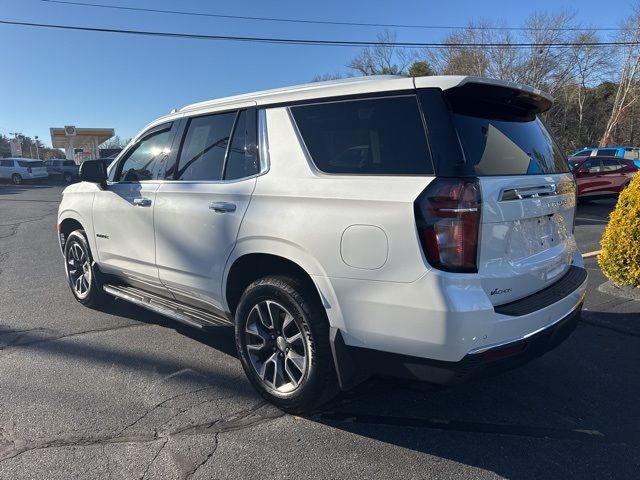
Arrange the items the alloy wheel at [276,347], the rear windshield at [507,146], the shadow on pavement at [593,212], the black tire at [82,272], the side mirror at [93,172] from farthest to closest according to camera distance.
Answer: the shadow on pavement at [593,212] → the black tire at [82,272] → the side mirror at [93,172] → the alloy wheel at [276,347] → the rear windshield at [507,146]

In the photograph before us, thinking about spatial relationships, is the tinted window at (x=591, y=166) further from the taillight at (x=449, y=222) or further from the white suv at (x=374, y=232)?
the taillight at (x=449, y=222)

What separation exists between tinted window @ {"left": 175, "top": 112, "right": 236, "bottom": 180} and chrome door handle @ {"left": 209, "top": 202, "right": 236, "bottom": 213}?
0.25m

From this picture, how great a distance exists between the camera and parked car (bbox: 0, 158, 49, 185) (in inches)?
1363

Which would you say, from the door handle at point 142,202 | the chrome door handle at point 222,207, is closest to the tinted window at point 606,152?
the door handle at point 142,202

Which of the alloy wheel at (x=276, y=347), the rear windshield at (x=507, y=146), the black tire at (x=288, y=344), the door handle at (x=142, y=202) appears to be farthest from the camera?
the door handle at (x=142, y=202)

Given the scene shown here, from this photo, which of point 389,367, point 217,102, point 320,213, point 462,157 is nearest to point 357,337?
point 389,367

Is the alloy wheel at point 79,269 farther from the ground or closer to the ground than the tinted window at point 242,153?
closer to the ground

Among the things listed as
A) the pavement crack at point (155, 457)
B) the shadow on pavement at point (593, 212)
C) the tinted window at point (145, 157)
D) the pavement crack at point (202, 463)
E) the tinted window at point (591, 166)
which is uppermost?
the tinted window at point (145, 157)

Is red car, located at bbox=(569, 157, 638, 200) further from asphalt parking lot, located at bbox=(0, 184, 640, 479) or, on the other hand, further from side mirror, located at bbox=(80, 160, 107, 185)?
side mirror, located at bbox=(80, 160, 107, 185)

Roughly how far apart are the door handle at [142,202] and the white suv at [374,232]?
28 cm

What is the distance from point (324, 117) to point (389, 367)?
152 cm

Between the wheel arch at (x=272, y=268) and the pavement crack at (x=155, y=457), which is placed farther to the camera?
the wheel arch at (x=272, y=268)

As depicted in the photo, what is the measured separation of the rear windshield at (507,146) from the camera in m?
2.59

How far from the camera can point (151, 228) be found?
412 centimetres
